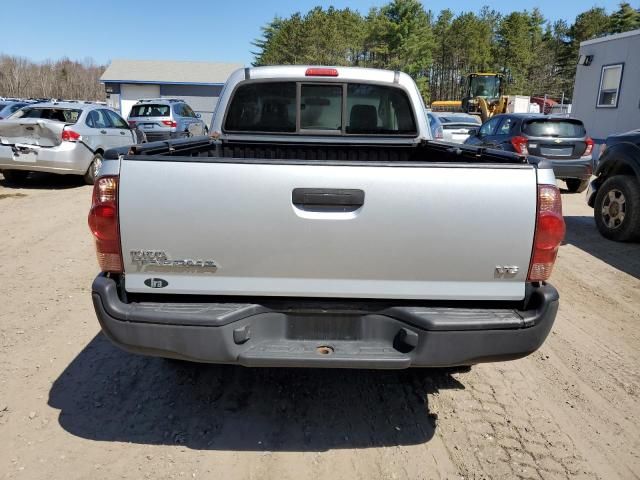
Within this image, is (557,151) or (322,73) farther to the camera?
(557,151)

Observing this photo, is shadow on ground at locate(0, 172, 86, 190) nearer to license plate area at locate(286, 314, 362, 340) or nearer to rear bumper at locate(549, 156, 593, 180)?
license plate area at locate(286, 314, 362, 340)

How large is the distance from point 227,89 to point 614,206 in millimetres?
5964

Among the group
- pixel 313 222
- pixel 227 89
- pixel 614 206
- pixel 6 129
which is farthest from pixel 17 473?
pixel 6 129

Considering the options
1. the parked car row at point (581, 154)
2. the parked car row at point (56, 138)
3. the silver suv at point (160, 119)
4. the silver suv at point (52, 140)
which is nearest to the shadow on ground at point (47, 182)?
the parked car row at point (56, 138)

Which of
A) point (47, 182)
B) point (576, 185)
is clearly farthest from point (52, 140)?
point (576, 185)

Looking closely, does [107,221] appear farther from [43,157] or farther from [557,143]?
[557,143]

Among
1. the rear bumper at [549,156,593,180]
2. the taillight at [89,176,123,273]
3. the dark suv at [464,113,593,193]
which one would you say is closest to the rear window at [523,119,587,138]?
the dark suv at [464,113,593,193]

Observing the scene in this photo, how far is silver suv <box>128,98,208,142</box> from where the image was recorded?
18891 millimetres

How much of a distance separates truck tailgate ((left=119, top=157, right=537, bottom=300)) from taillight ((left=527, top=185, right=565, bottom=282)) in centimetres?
4

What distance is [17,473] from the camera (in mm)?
2609

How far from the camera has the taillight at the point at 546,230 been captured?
2438 mm

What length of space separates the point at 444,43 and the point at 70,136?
7897cm

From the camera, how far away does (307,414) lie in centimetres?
318

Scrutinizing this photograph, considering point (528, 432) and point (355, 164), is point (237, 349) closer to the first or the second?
point (355, 164)
